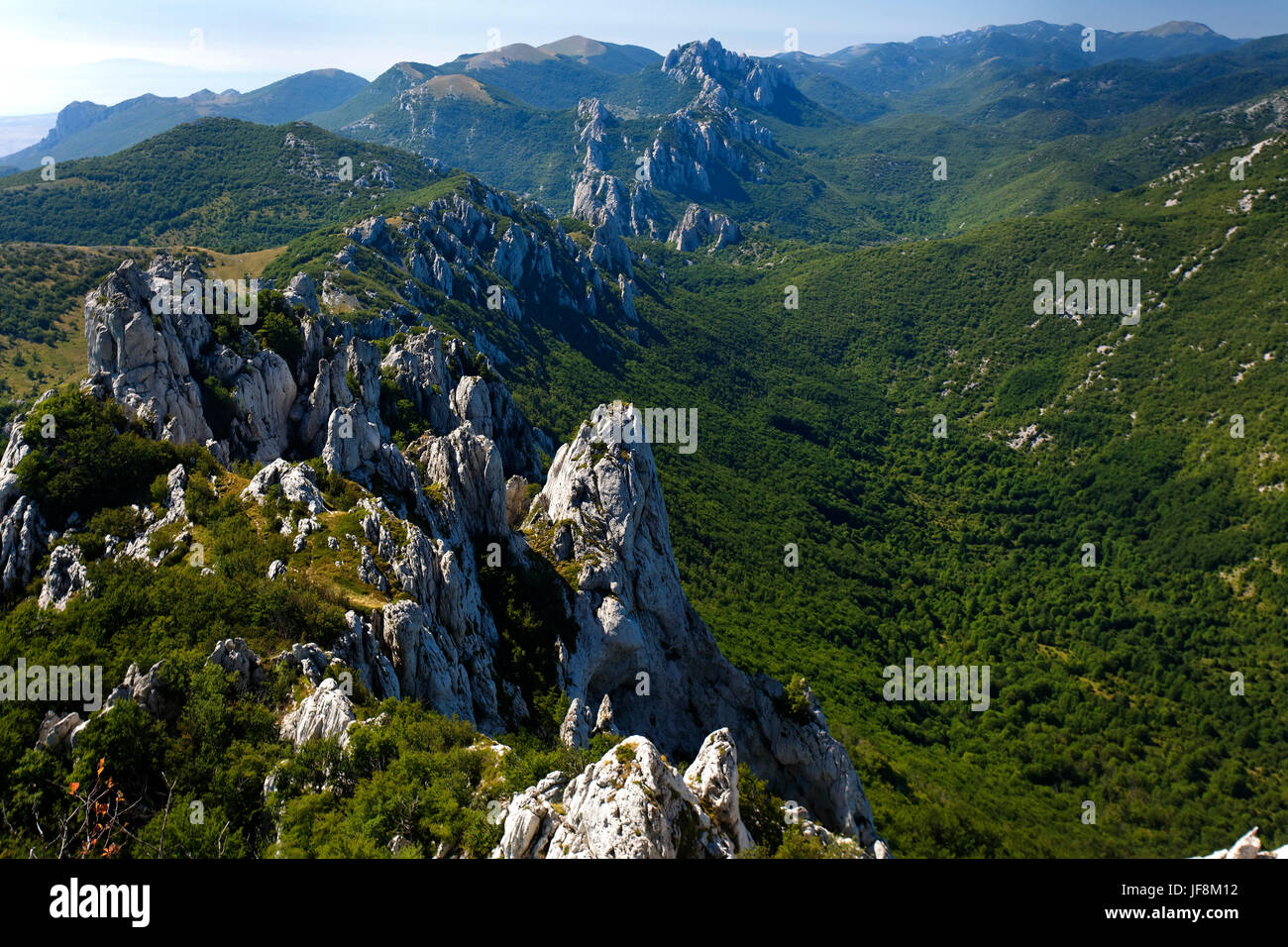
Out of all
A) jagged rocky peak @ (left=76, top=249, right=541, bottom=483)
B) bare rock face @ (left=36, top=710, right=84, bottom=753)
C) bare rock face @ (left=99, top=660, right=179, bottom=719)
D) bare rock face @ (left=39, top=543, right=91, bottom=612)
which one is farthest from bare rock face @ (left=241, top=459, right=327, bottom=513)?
bare rock face @ (left=36, top=710, right=84, bottom=753)

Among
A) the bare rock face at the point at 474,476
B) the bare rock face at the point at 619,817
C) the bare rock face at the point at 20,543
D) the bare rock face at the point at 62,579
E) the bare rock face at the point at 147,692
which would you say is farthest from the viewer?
the bare rock face at the point at 474,476

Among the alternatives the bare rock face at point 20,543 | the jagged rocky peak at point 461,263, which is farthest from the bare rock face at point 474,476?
the jagged rocky peak at point 461,263

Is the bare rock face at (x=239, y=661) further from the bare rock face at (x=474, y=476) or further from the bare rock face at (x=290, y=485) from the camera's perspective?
the bare rock face at (x=474, y=476)

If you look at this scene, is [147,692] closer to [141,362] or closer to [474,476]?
[474,476]

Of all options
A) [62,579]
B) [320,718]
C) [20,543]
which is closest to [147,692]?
[320,718]
